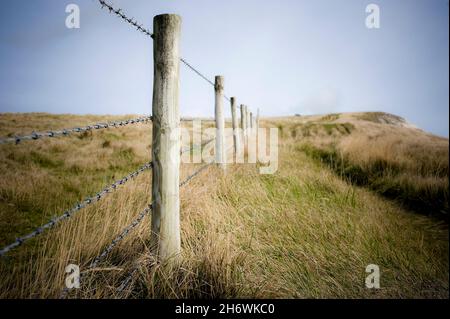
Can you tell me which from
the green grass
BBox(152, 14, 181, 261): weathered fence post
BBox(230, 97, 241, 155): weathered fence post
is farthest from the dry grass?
BBox(152, 14, 181, 261): weathered fence post

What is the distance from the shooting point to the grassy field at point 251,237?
62.6 inches

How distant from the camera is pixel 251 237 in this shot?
7.17 ft

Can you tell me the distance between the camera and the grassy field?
5.22 feet

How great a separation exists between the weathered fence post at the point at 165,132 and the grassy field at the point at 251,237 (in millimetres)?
161

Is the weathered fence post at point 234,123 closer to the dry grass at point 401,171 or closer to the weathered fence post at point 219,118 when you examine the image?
the weathered fence post at point 219,118

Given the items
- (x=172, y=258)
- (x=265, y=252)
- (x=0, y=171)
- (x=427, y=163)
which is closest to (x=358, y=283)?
(x=265, y=252)

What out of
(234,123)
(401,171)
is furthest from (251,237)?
(401,171)

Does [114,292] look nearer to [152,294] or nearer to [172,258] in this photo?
[152,294]

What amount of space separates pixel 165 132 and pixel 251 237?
1.13 metres

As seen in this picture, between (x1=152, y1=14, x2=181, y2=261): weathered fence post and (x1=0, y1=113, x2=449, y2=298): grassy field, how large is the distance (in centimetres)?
16

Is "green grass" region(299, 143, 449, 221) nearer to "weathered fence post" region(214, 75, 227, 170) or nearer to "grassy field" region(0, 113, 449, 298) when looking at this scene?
"grassy field" region(0, 113, 449, 298)

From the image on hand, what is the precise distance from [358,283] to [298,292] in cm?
51

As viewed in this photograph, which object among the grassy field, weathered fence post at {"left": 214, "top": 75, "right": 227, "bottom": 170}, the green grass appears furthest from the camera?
weathered fence post at {"left": 214, "top": 75, "right": 227, "bottom": 170}

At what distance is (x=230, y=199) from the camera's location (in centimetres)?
318
